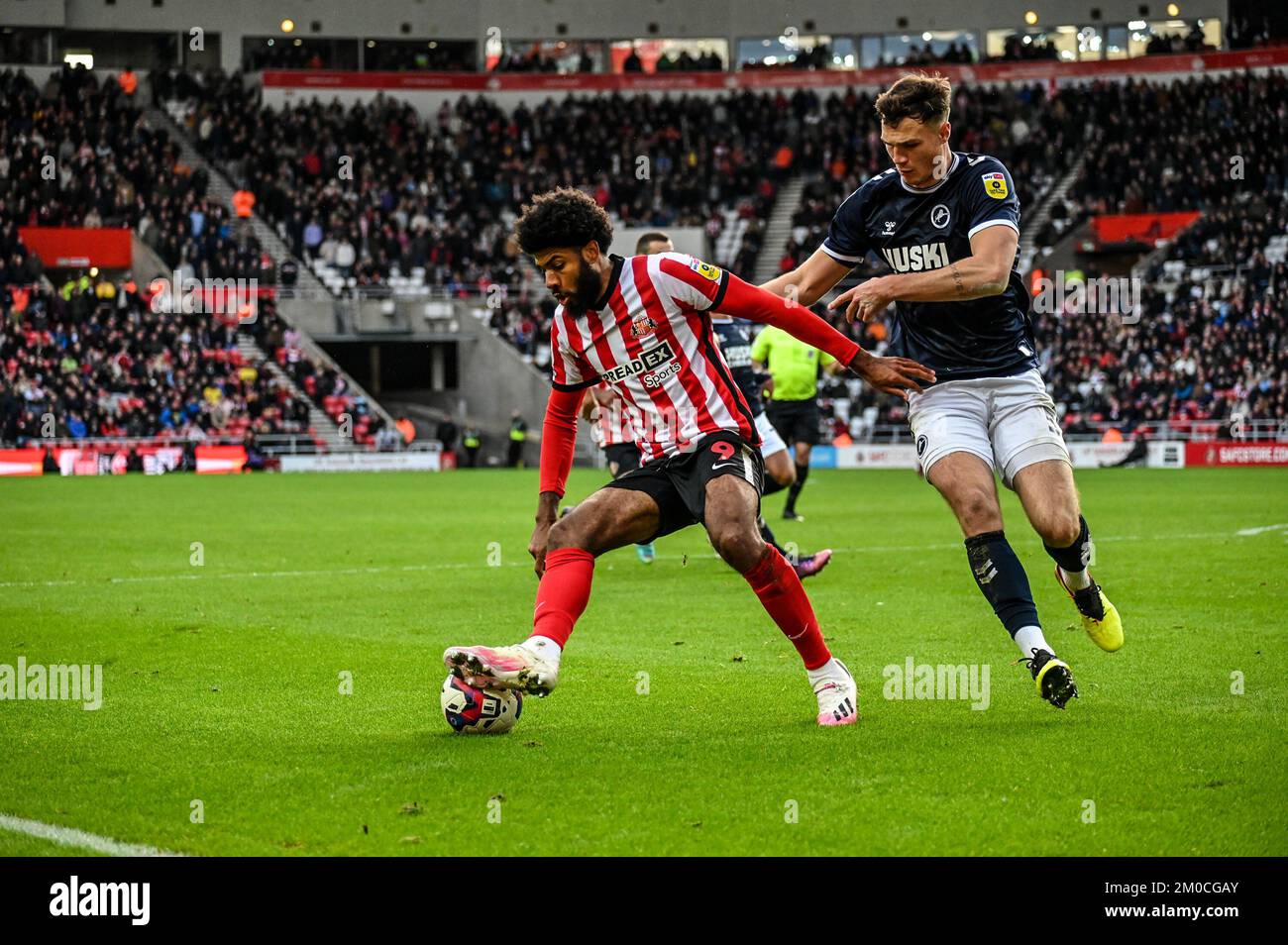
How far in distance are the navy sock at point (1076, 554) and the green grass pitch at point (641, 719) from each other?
0.58 m

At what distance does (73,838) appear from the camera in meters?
4.54

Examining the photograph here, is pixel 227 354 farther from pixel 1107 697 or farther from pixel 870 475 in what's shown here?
pixel 1107 697

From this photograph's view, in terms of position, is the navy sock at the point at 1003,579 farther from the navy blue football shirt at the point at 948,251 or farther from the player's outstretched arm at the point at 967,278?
the player's outstretched arm at the point at 967,278

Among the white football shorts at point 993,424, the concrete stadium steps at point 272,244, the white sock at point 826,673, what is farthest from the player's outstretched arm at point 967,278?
the concrete stadium steps at point 272,244

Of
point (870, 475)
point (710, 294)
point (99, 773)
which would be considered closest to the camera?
point (99, 773)

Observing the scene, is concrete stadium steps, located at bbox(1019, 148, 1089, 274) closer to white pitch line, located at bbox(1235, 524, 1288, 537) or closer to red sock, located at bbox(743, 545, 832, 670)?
white pitch line, located at bbox(1235, 524, 1288, 537)

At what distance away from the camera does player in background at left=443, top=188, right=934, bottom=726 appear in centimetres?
619

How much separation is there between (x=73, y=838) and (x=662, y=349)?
3.01 meters

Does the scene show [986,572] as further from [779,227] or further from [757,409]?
[779,227]

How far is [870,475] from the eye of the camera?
31.4 metres

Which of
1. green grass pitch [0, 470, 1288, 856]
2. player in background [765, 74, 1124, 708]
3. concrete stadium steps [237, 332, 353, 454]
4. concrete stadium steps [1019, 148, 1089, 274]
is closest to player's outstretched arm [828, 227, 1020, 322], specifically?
player in background [765, 74, 1124, 708]

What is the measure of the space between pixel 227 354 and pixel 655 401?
3375 centimetres

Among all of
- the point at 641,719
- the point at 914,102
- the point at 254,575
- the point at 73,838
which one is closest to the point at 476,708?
the point at 641,719

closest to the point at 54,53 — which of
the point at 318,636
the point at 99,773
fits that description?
the point at 318,636
